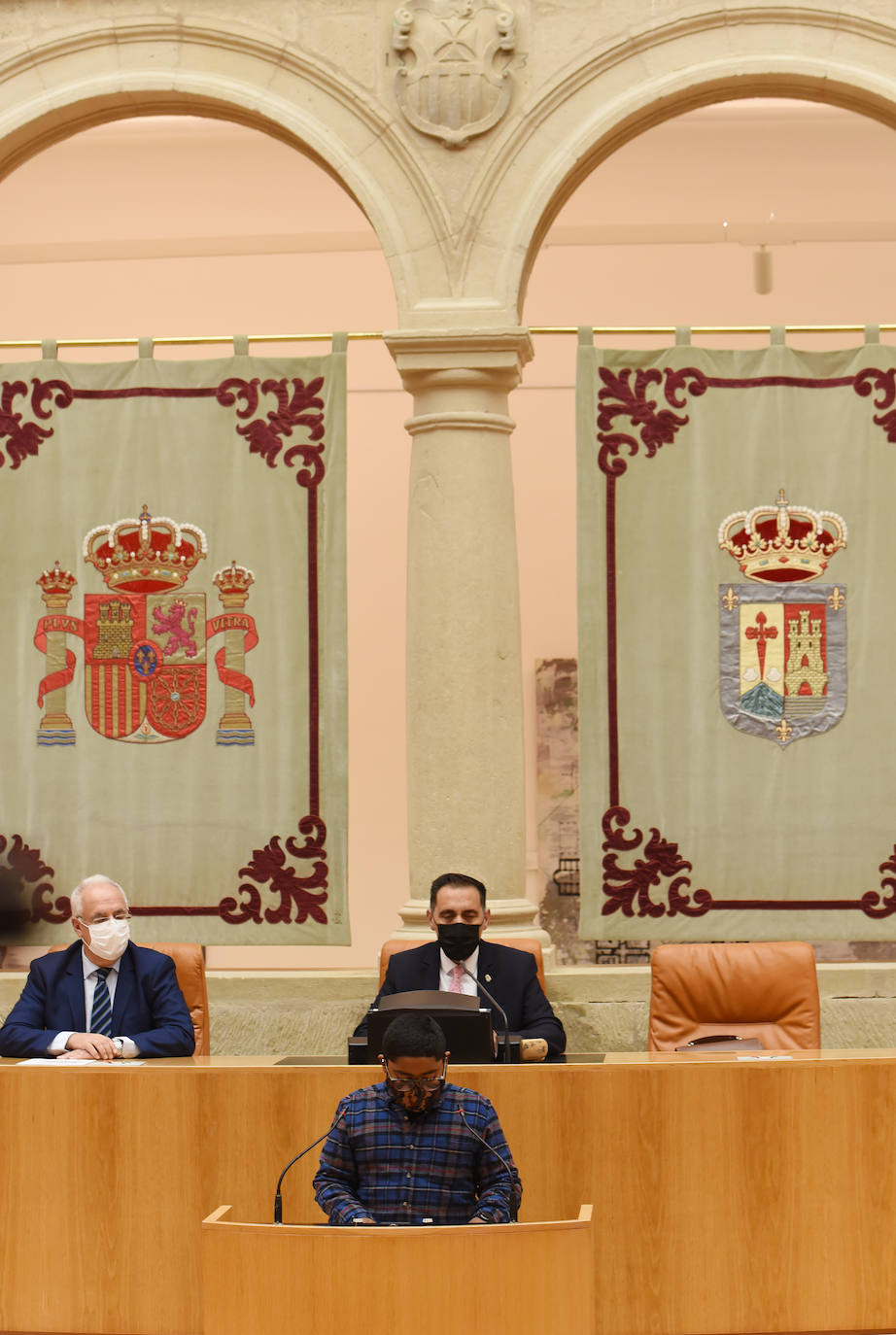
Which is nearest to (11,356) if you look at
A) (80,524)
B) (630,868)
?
(80,524)

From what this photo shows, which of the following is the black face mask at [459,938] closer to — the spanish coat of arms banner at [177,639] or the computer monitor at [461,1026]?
the computer monitor at [461,1026]

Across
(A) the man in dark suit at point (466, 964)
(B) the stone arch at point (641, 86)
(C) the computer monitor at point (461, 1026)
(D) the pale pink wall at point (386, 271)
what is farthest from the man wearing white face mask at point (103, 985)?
(D) the pale pink wall at point (386, 271)

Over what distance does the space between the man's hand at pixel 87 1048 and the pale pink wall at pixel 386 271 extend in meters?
4.48

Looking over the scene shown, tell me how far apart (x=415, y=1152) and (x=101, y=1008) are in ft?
4.72

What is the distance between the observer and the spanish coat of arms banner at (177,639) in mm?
5988

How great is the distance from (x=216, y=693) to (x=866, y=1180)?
10.0 ft

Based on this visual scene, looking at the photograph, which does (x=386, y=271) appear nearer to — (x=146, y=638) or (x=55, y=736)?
(x=146, y=638)

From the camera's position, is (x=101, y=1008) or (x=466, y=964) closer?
(x=101, y=1008)

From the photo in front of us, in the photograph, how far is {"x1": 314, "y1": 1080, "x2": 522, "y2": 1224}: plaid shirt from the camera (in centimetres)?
331

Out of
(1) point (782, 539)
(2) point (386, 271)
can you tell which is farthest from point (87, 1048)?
(2) point (386, 271)

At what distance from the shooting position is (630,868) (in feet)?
19.3

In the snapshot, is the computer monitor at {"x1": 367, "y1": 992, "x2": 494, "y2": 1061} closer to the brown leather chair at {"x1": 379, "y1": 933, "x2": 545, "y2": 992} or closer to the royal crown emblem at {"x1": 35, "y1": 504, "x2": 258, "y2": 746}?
the brown leather chair at {"x1": 379, "y1": 933, "x2": 545, "y2": 992}

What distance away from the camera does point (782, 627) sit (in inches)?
233

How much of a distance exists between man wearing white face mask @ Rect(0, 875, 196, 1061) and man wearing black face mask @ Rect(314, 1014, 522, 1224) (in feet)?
3.78
